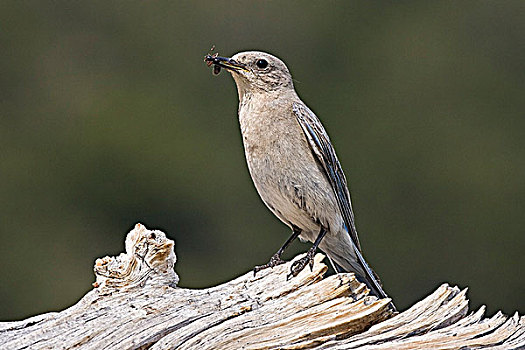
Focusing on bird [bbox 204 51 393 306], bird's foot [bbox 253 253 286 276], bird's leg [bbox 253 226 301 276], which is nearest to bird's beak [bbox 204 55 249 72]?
bird [bbox 204 51 393 306]

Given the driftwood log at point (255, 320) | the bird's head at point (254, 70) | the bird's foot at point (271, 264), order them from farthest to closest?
the bird's head at point (254, 70) < the bird's foot at point (271, 264) < the driftwood log at point (255, 320)

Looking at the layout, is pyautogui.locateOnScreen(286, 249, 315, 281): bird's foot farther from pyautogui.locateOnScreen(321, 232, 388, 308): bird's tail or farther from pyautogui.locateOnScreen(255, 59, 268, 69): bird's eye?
pyautogui.locateOnScreen(255, 59, 268, 69): bird's eye

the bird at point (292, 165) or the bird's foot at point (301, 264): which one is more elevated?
the bird at point (292, 165)

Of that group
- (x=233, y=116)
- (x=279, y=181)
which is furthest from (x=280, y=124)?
(x=233, y=116)

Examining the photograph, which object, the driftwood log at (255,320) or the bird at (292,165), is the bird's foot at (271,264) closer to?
the bird at (292,165)

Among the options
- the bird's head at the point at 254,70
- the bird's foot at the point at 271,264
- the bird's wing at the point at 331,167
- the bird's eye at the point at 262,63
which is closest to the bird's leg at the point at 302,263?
the bird's foot at the point at 271,264

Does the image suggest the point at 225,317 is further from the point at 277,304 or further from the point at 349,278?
the point at 349,278

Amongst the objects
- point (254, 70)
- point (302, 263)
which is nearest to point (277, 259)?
point (302, 263)
